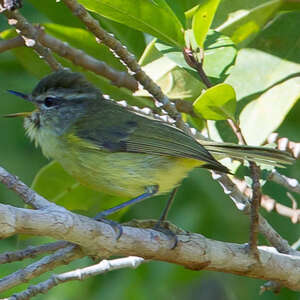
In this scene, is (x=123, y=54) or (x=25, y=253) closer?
(x=25, y=253)

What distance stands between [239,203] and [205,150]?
37cm

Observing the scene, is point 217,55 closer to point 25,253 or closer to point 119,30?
point 119,30

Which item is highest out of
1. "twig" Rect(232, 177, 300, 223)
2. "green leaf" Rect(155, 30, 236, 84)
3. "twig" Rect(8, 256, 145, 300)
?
"green leaf" Rect(155, 30, 236, 84)

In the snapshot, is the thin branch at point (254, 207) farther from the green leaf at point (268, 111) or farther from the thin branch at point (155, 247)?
the green leaf at point (268, 111)

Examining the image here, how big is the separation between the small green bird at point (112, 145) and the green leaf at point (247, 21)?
645mm

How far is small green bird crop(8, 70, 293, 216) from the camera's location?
347 centimetres

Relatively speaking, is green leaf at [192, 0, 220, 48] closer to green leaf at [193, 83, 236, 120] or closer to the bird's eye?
green leaf at [193, 83, 236, 120]

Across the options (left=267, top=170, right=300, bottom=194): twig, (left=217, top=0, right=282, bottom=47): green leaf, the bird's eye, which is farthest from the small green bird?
(left=217, top=0, right=282, bottom=47): green leaf

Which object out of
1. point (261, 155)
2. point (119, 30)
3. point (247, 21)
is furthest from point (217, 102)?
point (119, 30)

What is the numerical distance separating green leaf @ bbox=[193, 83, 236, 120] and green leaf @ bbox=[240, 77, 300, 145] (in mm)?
468

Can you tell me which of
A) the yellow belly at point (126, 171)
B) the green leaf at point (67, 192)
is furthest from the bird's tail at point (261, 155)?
the green leaf at point (67, 192)

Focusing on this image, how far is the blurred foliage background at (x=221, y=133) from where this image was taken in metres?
3.94

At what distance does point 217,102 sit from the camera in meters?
3.21

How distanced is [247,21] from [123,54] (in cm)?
115
